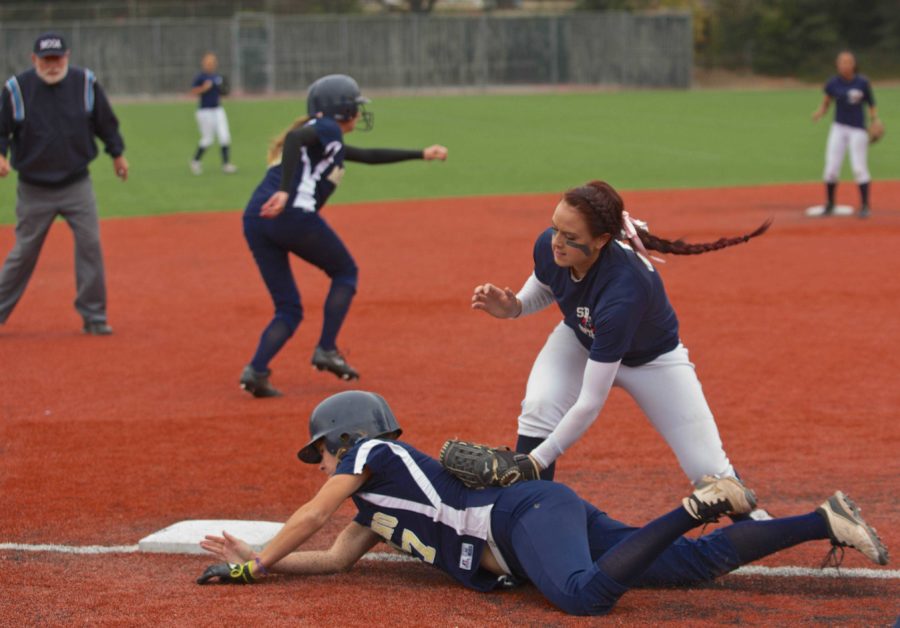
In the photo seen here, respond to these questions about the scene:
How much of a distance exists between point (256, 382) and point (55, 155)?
3.33 meters

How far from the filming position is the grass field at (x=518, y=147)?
75.1ft

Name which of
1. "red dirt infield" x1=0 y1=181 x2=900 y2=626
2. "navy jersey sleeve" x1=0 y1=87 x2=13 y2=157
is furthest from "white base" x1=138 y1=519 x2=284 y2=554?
"navy jersey sleeve" x1=0 y1=87 x2=13 y2=157

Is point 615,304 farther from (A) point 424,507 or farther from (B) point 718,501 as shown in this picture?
(A) point 424,507

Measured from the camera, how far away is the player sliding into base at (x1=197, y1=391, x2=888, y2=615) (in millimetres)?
5059

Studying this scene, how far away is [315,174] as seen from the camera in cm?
924

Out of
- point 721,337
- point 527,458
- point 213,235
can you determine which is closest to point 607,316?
point 527,458

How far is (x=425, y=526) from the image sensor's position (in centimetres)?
556

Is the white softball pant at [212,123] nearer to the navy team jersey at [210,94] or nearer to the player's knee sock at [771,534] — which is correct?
the navy team jersey at [210,94]

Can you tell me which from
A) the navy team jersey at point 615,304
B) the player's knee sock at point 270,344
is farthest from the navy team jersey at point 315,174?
the navy team jersey at point 615,304

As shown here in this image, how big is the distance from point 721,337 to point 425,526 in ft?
20.6

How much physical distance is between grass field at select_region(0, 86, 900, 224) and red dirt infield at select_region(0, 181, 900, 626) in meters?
6.09

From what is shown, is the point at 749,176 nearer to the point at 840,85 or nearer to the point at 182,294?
the point at 840,85

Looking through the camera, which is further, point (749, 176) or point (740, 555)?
point (749, 176)

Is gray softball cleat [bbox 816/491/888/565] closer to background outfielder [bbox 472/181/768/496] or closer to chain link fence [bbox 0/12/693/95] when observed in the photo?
background outfielder [bbox 472/181/768/496]
